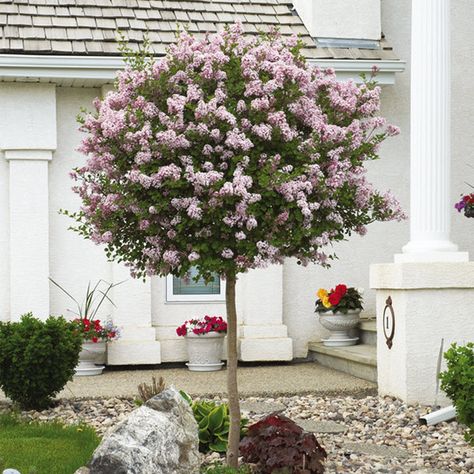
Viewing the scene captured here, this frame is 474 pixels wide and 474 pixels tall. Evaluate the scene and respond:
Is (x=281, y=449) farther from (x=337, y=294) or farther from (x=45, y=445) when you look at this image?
(x=337, y=294)

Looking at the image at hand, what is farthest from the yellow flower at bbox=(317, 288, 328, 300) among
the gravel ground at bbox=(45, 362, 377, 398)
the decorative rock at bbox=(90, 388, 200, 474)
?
the decorative rock at bbox=(90, 388, 200, 474)

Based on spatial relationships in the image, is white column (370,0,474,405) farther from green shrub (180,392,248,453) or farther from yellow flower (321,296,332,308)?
green shrub (180,392,248,453)

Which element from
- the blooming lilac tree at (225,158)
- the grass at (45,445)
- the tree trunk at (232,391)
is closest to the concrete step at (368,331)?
the grass at (45,445)

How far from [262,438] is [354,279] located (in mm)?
5774

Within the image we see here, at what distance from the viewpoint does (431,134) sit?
8.46m

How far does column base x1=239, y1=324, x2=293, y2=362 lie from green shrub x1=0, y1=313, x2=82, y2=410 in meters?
3.14

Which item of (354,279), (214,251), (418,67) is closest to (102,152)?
(214,251)

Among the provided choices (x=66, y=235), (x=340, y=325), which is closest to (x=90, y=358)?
(x=66, y=235)

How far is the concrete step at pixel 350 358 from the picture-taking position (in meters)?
9.43

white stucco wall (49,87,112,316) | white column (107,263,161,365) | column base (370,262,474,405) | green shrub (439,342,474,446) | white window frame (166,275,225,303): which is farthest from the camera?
white window frame (166,275,225,303)

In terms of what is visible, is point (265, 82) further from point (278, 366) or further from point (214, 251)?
point (278, 366)

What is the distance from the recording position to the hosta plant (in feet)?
17.4

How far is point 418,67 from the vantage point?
8.58m

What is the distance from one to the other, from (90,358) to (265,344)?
1932mm
